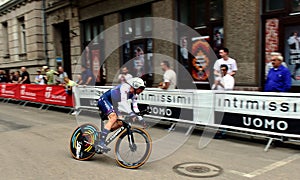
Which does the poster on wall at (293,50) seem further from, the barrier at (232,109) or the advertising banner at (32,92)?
the advertising banner at (32,92)

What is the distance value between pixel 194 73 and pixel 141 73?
3053 mm

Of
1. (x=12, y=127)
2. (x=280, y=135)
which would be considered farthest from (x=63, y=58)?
(x=280, y=135)

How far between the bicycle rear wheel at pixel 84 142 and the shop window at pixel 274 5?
7.08 meters

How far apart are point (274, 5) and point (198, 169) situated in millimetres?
6730

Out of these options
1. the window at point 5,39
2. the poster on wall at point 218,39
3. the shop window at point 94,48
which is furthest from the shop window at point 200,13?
the window at point 5,39

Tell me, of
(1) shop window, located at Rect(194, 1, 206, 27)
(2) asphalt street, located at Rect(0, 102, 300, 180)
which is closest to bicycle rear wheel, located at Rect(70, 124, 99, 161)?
(2) asphalt street, located at Rect(0, 102, 300, 180)

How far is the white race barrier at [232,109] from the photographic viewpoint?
6016 mm

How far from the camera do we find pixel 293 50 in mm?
8820

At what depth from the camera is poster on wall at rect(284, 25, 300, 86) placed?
873 cm

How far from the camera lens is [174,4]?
12.2 meters

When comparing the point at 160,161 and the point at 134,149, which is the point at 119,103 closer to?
the point at 134,149

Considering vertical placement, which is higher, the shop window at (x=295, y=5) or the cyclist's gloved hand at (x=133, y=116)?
the shop window at (x=295, y=5)

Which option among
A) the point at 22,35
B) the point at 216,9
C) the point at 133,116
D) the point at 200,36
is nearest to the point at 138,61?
the point at 200,36

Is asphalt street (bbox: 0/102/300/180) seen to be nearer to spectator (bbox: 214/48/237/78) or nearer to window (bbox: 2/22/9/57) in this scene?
spectator (bbox: 214/48/237/78)
